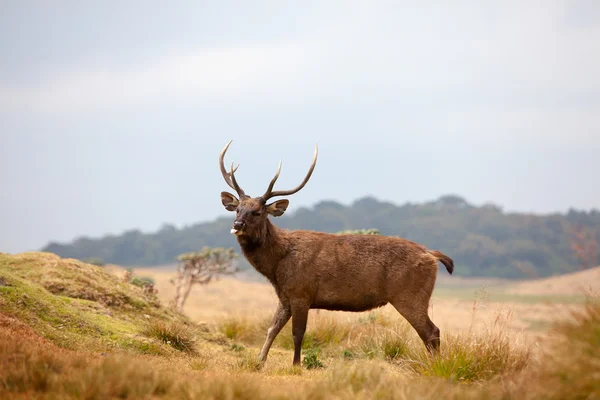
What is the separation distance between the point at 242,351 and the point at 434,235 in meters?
87.9

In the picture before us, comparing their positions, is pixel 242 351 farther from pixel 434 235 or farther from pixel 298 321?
pixel 434 235

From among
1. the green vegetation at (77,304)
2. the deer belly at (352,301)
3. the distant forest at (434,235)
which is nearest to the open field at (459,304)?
the deer belly at (352,301)

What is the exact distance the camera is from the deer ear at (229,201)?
1153 centimetres

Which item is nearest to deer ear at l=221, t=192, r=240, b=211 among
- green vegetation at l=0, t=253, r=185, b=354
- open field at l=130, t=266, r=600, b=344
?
green vegetation at l=0, t=253, r=185, b=354

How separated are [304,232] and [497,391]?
5148 mm

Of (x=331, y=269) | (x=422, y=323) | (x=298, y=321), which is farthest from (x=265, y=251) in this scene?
(x=422, y=323)

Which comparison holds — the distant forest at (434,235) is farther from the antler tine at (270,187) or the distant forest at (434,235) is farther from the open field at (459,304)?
the antler tine at (270,187)

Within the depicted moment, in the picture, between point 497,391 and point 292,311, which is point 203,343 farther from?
point 497,391

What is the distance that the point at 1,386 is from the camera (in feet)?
22.1

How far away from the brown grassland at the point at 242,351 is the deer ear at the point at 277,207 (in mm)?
2387

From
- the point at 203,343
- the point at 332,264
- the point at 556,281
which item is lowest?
the point at 556,281

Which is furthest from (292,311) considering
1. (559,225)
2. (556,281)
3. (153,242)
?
(153,242)

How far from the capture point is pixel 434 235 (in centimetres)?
9869

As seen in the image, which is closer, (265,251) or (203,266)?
(265,251)
